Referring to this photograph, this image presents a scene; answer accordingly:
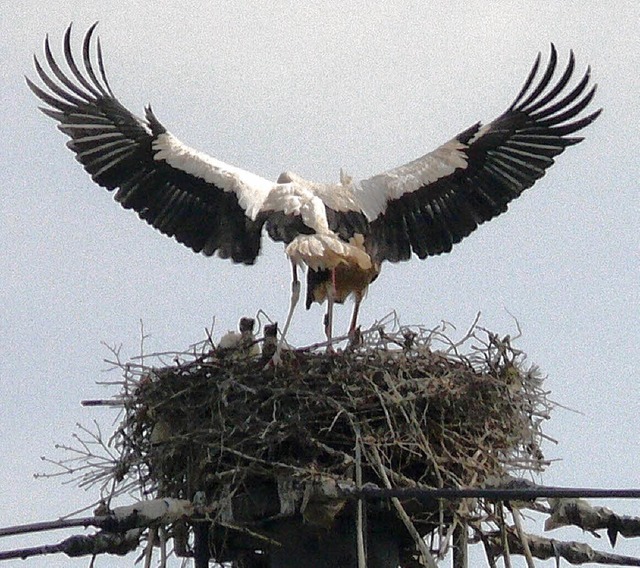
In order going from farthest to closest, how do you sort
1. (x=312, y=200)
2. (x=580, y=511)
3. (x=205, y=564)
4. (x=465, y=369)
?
(x=312, y=200) → (x=465, y=369) → (x=205, y=564) → (x=580, y=511)

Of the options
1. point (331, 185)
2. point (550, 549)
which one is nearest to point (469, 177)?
point (331, 185)

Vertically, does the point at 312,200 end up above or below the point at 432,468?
above

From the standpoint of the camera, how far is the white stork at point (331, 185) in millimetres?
11703

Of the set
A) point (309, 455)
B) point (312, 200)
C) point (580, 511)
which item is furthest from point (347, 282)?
point (580, 511)

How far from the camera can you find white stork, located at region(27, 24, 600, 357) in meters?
11.7

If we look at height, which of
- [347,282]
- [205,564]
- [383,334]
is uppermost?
[347,282]

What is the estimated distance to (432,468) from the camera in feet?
30.8

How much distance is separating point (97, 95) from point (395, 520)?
3994 mm

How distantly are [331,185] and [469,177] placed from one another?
0.88 metres

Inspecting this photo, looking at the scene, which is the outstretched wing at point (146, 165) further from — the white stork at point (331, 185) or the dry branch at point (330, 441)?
the dry branch at point (330, 441)

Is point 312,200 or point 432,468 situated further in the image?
point 312,200

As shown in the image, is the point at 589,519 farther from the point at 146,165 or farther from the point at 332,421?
the point at 146,165

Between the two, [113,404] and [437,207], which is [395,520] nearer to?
[113,404]

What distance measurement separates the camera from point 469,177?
12.0 meters
